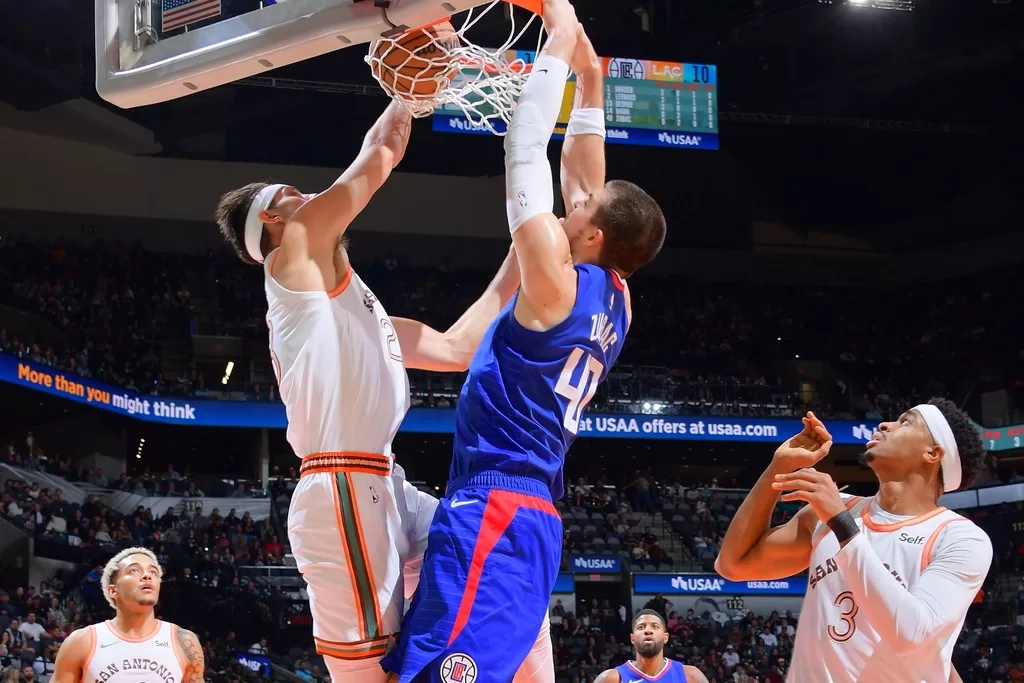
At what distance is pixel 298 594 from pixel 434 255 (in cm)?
1142

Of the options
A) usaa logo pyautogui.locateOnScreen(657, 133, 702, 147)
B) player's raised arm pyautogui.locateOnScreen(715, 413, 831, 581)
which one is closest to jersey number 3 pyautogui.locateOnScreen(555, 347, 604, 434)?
player's raised arm pyautogui.locateOnScreen(715, 413, 831, 581)

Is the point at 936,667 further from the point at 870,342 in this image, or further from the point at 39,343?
the point at 870,342

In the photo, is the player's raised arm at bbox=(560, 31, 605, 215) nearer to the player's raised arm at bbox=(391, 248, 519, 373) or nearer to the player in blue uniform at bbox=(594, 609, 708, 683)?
the player's raised arm at bbox=(391, 248, 519, 373)

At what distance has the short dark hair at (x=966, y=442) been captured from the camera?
3.71 meters

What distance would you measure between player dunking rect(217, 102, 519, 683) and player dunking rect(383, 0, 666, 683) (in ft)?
A: 0.53

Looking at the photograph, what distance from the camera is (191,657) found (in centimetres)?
569

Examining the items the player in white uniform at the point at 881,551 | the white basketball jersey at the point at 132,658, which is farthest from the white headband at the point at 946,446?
the white basketball jersey at the point at 132,658

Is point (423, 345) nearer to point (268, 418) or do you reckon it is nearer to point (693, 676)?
point (693, 676)

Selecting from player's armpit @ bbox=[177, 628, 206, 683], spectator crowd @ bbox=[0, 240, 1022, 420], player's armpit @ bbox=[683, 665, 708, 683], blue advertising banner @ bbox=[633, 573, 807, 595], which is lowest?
blue advertising banner @ bbox=[633, 573, 807, 595]

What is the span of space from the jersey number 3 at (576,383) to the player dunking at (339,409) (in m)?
0.53

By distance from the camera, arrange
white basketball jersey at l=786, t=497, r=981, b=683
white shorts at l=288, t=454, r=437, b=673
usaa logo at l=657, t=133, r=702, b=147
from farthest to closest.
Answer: usaa logo at l=657, t=133, r=702, b=147, white basketball jersey at l=786, t=497, r=981, b=683, white shorts at l=288, t=454, r=437, b=673

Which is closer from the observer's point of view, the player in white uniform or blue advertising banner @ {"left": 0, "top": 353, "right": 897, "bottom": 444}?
the player in white uniform

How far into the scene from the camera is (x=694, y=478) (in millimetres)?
28266

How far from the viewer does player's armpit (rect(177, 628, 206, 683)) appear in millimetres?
5656
